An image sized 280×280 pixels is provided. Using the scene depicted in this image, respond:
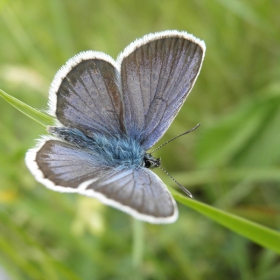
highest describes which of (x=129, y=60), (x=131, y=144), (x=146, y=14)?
(x=146, y=14)

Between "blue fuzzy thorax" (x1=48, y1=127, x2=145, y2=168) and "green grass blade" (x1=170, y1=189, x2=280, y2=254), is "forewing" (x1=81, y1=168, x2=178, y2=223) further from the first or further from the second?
"blue fuzzy thorax" (x1=48, y1=127, x2=145, y2=168)

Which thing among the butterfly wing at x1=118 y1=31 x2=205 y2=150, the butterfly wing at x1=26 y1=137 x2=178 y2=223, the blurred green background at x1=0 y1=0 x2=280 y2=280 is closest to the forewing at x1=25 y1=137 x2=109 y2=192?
the butterfly wing at x1=26 y1=137 x2=178 y2=223

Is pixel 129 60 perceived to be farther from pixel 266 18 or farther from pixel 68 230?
pixel 266 18

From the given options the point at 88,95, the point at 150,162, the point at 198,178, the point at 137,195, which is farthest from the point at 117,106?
the point at 198,178

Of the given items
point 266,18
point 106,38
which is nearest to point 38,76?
point 106,38

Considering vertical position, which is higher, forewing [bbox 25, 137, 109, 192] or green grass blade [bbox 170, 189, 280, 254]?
forewing [bbox 25, 137, 109, 192]

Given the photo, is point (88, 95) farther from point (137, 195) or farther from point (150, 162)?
point (137, 195)
